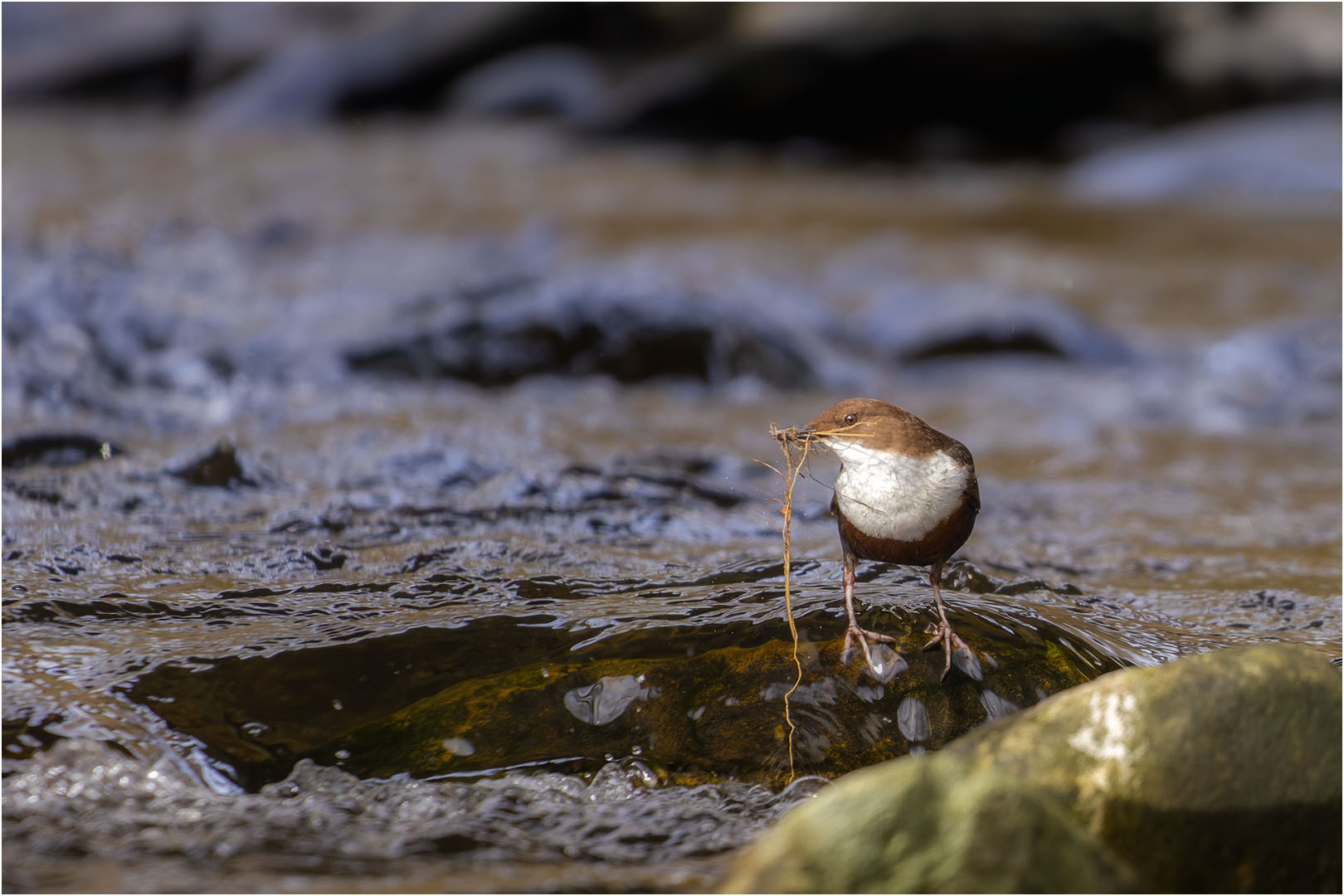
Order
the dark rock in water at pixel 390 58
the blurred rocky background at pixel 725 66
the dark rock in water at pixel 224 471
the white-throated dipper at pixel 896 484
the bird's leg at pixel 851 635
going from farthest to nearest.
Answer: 1. the dark rock in water at pixel 390 58
2. the blurred rocky background at pixel 725 66
3. the dark rock in water at pixel 224 471
4. the bird's leg at pixel 851 635
5. the white-throated dipper at pixel 896 484

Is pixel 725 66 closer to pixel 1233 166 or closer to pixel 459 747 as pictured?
pixel 1233 166

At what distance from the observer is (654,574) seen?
3.20 metres

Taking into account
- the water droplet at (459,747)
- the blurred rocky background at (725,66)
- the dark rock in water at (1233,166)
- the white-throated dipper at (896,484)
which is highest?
the blurred rocky background at (725,66)

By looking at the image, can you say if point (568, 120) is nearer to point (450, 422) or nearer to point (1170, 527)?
point (450, 422)

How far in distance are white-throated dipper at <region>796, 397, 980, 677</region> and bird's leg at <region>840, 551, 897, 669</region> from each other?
0.31ft

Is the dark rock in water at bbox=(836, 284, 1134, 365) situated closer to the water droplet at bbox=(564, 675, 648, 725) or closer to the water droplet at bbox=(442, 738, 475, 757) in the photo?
the water droplet at bbox=(564, 675, 648, 725)

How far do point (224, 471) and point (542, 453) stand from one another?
1124 mm

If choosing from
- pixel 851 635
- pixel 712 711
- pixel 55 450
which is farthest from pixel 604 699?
pixel 55 450

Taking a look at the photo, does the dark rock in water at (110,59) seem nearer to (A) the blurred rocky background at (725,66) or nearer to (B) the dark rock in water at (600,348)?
(A) the blurred rocky background at (725,66)

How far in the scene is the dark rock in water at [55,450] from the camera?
4.08 metres

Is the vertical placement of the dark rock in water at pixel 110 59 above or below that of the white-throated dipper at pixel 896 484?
above

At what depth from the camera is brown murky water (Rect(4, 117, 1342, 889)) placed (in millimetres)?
2432

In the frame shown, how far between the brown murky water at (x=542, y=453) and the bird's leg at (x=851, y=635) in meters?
0.15


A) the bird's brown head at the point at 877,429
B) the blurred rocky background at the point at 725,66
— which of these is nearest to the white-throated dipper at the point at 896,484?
the bird's brown head at the point at 877,429
